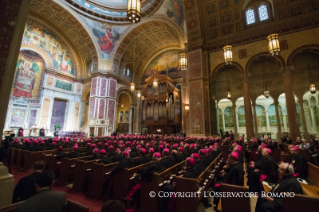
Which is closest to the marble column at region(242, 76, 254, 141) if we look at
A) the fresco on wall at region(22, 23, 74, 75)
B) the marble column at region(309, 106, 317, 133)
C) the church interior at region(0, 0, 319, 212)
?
the church interior at region(0, 0, 319, 212)

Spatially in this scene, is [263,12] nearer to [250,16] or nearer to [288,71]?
[250,16]

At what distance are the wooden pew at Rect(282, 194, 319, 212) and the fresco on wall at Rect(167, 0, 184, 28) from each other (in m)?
14.7

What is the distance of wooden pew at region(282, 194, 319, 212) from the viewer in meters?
1.94

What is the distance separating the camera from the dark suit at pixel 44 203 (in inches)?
56.0

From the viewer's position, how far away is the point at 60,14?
15.1 metres

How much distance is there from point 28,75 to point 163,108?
14355 millimetres

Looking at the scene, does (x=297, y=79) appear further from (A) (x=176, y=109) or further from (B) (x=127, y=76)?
(B) (x=127, y=76)

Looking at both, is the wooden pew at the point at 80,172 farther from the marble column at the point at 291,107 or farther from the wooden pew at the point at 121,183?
the marble column at the point at 291,107

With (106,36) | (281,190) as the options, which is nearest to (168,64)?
(106,36)

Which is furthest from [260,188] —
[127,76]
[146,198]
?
[127,76]

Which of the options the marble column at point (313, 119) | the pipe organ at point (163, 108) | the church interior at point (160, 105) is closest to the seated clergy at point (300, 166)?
the church interior at point (160, 105)

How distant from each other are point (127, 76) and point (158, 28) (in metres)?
7.49

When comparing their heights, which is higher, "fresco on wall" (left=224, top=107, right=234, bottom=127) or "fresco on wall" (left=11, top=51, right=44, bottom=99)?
"fresco on wall" (left=11, top=51, right=44, bottom=99)

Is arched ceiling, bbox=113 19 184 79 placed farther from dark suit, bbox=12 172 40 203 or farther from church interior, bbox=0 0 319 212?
dark suit, bbox=12 172 40 203
